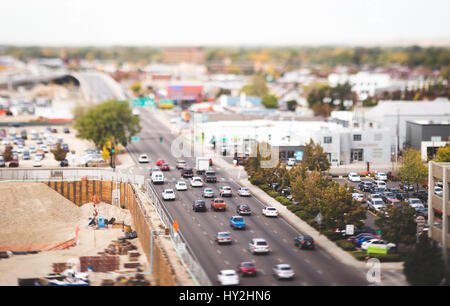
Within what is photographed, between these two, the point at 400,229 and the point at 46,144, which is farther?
the point at 46,144

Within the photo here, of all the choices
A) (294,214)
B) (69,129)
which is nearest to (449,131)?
(294,214)

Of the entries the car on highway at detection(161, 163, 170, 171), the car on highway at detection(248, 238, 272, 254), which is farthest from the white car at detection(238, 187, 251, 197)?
the car on highway at detection(248, 238, 272, 254)

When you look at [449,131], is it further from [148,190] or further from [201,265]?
[201,265]

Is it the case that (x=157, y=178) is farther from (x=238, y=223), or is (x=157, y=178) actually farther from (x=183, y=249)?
Result: (x=183, y=249)

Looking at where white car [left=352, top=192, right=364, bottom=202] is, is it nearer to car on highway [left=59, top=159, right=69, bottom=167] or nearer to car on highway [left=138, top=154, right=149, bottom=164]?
car on highway [left=138, top=154, right=149, bottom=164]

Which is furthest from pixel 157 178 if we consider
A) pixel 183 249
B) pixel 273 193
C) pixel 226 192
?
pixel 183 249

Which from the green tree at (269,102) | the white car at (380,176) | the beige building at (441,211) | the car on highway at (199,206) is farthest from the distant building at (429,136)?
the green tree at (269,102)

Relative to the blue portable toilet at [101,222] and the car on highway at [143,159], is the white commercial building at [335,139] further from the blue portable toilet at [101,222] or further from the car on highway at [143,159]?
the blue portable toilet at [101,222]
